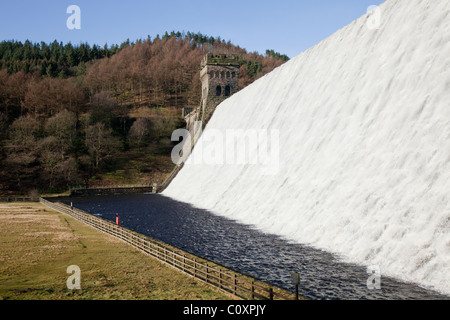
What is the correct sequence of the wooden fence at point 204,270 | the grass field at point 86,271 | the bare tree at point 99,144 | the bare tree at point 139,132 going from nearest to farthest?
the wooden fence at point 204,270
the grass field at point 86,271
the bare tree at point 99,144
the bare tree at point 139,132

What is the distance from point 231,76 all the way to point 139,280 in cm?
6148

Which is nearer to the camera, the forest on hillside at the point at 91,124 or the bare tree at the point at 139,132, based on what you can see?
the forest on hillside at the point at 91,124

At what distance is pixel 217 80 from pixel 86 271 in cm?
5894

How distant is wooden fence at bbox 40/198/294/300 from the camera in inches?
517

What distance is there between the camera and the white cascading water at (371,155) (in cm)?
1525

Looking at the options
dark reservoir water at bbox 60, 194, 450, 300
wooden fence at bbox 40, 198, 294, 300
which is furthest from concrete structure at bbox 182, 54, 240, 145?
wooden fence at bbox 40, 198, 294, 300

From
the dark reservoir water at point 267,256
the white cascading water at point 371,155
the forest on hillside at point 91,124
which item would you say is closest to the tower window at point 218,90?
the forest on hillside at point 91,124

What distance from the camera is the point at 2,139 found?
258 ft

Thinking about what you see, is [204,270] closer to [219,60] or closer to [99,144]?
[219,60]

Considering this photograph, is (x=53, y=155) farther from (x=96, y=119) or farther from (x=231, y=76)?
(x=231, y=76)

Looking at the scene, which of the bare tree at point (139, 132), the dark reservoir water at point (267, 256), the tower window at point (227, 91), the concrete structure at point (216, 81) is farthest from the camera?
Result: the bare tree at point (139, 132)

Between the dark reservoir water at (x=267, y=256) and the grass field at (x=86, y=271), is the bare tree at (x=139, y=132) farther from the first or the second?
the grass field at (x=86, y=271)

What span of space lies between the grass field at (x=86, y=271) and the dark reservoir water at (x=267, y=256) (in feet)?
9.88
